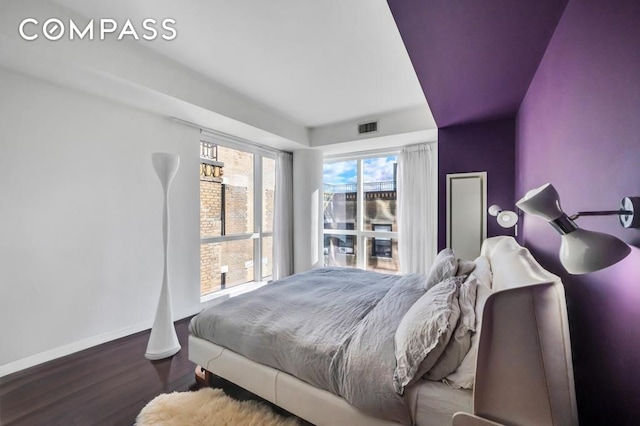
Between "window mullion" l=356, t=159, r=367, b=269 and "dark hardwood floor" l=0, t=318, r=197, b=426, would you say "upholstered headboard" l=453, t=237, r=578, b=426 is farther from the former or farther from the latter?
"window mullion" l=356, t=159, r=367, b=269

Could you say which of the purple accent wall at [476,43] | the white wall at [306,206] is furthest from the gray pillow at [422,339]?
the white wall at [306,206]

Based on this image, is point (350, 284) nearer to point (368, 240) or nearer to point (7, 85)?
point (368, 240)

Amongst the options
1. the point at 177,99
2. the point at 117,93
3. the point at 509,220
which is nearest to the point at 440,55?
the point at 509,220

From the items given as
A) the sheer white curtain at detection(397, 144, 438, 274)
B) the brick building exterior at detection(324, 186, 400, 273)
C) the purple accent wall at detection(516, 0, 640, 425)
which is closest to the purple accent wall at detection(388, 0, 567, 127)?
the purple accent wall at detection(516, 0, 640, 425)

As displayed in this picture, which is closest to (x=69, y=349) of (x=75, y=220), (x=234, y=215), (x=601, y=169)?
(x=75, y=220)

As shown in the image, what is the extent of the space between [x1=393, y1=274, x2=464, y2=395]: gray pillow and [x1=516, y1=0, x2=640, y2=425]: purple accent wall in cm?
46

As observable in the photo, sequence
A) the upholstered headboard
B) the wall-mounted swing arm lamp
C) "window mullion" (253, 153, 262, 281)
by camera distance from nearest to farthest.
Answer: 1. the wall-mounted swing arm lamp
2. the upholstered headboard
3. "window mullion" (253, 153, 262, 281)

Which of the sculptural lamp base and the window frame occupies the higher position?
the window frame

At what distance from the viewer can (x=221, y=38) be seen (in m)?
2.04

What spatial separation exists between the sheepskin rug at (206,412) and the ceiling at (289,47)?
101 inches

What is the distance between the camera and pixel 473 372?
1.05 metres

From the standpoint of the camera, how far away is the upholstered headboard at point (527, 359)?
809mm

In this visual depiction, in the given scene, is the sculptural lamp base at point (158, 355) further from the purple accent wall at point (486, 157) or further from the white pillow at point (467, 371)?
the purple accent wall at point (486, 157)

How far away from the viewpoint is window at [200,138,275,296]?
3.52 metres
